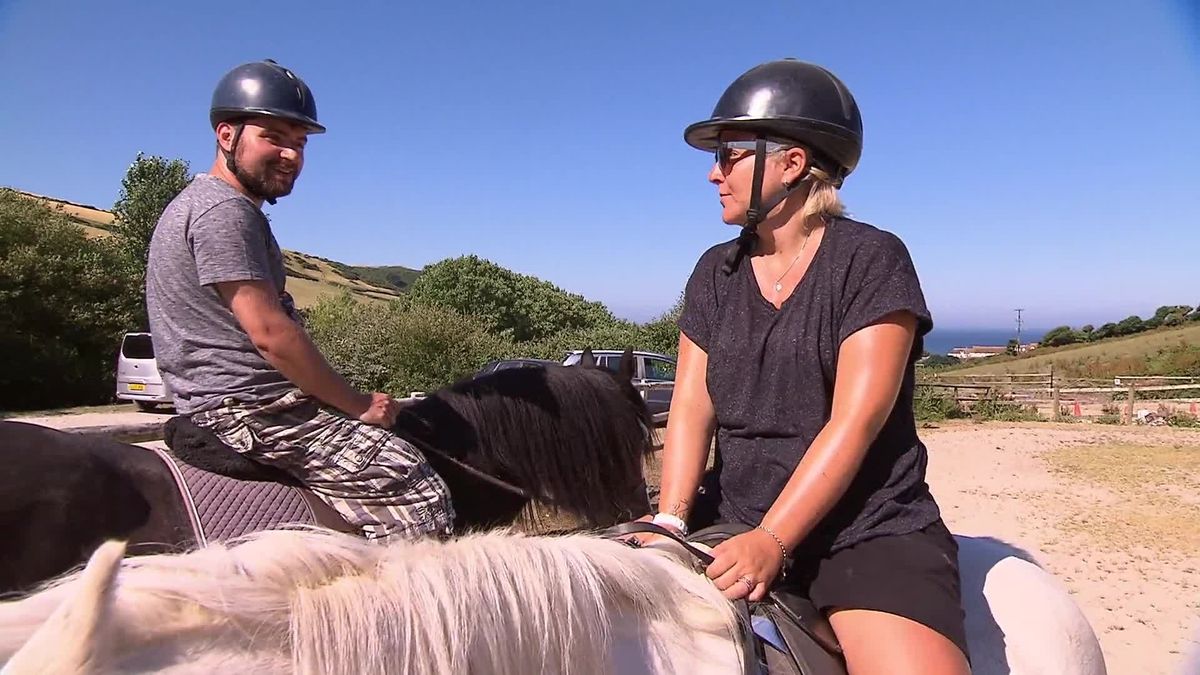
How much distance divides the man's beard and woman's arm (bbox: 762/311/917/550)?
206 centimetres

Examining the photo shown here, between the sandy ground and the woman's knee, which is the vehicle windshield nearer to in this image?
the sandy ground

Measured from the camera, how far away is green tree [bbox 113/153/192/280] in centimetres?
2688

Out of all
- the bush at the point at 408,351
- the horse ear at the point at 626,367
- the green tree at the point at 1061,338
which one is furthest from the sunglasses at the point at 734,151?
the green tree at the point at 1061,338

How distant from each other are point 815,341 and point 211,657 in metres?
1.25

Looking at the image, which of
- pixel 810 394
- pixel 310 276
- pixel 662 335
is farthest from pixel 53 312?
pixel 310 276

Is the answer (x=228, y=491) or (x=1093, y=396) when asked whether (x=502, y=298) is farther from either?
(x=228, y=491)

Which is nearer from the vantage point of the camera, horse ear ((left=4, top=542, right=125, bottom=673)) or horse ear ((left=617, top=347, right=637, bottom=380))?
horse ear ((left=4, top=542, right=125, bottom=673))

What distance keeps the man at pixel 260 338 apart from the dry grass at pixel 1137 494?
7.71 meters

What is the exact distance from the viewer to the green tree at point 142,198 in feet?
88.2

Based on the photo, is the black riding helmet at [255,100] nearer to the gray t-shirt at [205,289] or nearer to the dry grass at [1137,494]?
the gray t-shirt at [205,289]

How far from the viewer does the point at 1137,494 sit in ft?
32.9

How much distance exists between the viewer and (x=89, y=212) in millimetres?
51562

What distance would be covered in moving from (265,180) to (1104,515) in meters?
9.63

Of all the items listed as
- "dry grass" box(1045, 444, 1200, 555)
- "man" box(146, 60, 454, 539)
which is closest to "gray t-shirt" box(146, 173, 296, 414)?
"man" box(146, 60, 454, 539)
